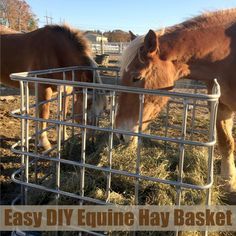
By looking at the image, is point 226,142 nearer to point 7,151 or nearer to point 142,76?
point 142,76

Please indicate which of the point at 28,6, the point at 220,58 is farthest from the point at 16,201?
the point at 28,6

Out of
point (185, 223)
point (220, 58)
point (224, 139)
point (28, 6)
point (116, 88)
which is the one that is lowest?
point (185, 223)

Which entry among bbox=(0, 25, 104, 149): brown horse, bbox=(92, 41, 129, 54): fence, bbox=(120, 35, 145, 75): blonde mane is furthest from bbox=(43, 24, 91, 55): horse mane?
bbox=(92, 41, 129, 54): fence

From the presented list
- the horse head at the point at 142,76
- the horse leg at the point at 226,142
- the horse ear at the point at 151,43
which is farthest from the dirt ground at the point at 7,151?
the horse ear at the point at 151,43

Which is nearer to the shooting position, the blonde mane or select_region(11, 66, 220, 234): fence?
select_region(11, 66, 220, 234): fence

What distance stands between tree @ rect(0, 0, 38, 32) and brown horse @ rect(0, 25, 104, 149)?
51.7ft

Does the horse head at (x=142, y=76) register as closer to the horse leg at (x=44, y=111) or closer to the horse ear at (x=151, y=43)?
the horse ear at (x=151, y=43)

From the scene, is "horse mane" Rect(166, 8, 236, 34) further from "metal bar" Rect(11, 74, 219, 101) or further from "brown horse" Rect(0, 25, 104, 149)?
"brown horse" Rect(0, 25, 104, 149)

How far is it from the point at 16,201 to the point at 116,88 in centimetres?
145

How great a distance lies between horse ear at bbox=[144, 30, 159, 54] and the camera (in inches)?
101

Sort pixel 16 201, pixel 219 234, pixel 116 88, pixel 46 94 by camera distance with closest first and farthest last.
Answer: pixel 116 88 < pixel 219 234 < pixel 16 201 < pixel 46 94

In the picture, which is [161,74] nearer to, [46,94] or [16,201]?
[16,201]

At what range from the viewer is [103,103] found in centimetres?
421

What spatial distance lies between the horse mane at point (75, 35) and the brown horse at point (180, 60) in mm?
1927
